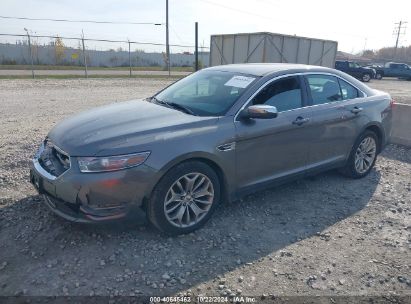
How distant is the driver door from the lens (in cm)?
355

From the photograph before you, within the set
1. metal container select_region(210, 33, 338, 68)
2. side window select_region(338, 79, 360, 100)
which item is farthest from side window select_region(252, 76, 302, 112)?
metal container select_region(210, 33, 338, 68)

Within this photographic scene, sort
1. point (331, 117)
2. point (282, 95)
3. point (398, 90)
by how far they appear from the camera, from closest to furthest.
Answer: point (282, 95) → point (331, 117) → point (398, 90)

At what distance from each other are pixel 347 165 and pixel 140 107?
3017mm

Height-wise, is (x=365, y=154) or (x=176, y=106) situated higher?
(x=176, y=106)

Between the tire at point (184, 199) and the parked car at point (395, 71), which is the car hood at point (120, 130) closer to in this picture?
the tire at point (184, 199)

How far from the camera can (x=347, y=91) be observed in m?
4.70

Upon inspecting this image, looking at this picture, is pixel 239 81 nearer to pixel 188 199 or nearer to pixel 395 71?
pixel 188 199

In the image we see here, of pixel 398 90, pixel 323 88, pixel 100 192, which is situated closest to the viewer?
pixel 100 192

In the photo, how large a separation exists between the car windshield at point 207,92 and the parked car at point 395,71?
3314cm

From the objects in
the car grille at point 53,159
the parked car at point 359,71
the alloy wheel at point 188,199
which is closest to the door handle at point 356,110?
the alloy wheel at point 188,199

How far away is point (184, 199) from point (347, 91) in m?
2.90

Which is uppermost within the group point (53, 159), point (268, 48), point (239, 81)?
point (268, 48)

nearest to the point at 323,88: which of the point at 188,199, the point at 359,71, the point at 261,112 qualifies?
the point at 261,112

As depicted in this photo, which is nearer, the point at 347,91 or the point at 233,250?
the point at 233,250
